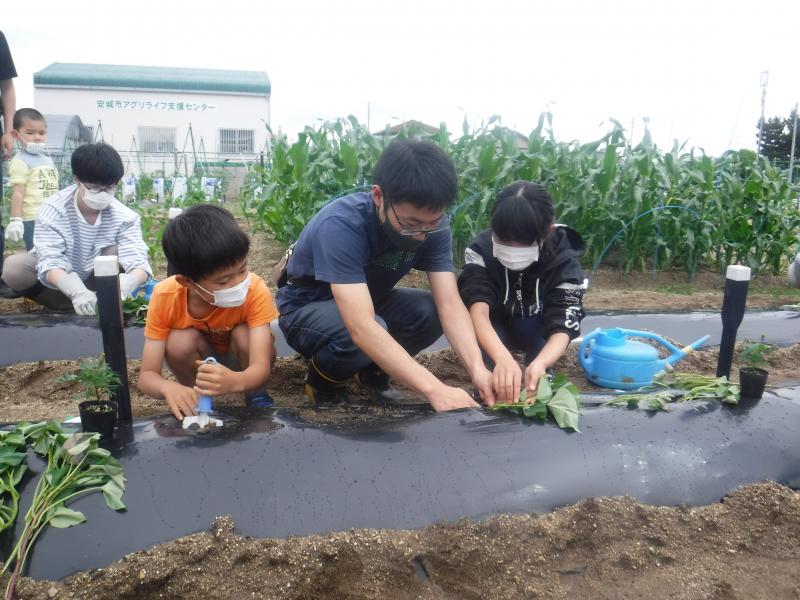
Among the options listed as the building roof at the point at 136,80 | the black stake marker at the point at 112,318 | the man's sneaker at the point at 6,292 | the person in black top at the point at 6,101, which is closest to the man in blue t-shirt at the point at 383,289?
the black stake marker at the point at 112,318

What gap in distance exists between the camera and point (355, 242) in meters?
2.17

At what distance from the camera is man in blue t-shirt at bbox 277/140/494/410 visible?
1.99 m

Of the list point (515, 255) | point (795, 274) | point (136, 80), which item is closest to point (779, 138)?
point (795, 274)

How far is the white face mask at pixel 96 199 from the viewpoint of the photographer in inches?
123

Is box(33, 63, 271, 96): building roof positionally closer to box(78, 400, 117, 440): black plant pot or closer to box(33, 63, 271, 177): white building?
box(33, 63, 271, 177): white building

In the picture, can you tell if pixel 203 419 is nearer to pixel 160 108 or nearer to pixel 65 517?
pixel 65 517

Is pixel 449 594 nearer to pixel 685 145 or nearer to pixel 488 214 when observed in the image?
pixel 488 214

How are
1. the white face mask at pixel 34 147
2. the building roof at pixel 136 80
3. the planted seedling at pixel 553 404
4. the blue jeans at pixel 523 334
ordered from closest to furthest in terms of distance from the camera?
1. the planted seedling at pixel 553 404
2. the blue jeans at pixel 523 334
3. the white face mask at pixel 34 147
4. the building roof at pixel 136 80

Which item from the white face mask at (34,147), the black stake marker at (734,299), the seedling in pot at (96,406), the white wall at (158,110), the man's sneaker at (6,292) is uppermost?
the white wall at (158,110)

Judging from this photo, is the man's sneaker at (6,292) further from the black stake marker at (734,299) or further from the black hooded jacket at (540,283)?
the black stake marker at (734,299)

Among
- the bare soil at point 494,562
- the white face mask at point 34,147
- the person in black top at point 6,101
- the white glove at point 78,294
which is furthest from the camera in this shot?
the white face mask at point 34,147

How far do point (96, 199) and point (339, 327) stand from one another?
62.0 inches

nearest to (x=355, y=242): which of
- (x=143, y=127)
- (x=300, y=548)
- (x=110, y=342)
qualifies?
(x=110, y=342)

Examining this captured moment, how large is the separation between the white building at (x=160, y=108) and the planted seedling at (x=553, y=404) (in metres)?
27.9
